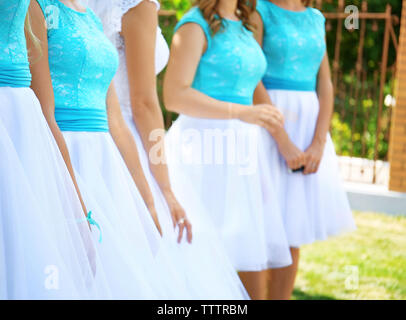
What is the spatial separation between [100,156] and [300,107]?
1641mm

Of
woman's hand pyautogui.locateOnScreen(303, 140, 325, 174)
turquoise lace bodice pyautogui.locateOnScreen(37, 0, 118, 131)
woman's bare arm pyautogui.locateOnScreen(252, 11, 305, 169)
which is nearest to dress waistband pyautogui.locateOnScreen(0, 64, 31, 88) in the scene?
turquoise lace bodice pyautogui.locateOnScreen(37, 0, 118, 131)

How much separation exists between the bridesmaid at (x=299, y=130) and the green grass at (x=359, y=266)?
1.01m

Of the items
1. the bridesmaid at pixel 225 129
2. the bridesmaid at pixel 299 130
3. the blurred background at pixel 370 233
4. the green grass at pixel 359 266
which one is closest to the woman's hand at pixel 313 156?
the bridesmaid at pixel 299 130

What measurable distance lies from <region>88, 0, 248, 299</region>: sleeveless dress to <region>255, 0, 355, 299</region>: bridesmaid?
2.45 ft

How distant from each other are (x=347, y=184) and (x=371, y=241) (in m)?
1.88

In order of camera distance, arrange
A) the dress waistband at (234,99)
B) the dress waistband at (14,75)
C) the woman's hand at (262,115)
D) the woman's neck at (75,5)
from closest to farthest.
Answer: the dress waistband at (14,75) → the woman's neck at (75,5) → the woman's hand at (262,115) → the dress waistband at (234,99)

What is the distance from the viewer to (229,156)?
3.04 m

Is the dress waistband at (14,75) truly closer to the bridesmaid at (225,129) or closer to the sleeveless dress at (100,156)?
the sleeveless dress at (100,156)

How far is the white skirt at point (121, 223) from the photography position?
1928 mm

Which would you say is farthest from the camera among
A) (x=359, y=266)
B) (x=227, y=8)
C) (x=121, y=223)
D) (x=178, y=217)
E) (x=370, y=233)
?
(x=370, y=233)

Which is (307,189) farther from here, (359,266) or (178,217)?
(359,266)

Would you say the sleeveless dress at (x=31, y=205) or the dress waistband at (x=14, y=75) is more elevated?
the dress waistband at (x=14, y=75)

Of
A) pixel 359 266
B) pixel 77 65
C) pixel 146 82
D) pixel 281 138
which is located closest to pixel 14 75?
pixel 77 65

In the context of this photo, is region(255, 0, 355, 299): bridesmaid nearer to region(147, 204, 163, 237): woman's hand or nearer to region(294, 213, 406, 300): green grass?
region(294, 213, 406, 300): green grass
